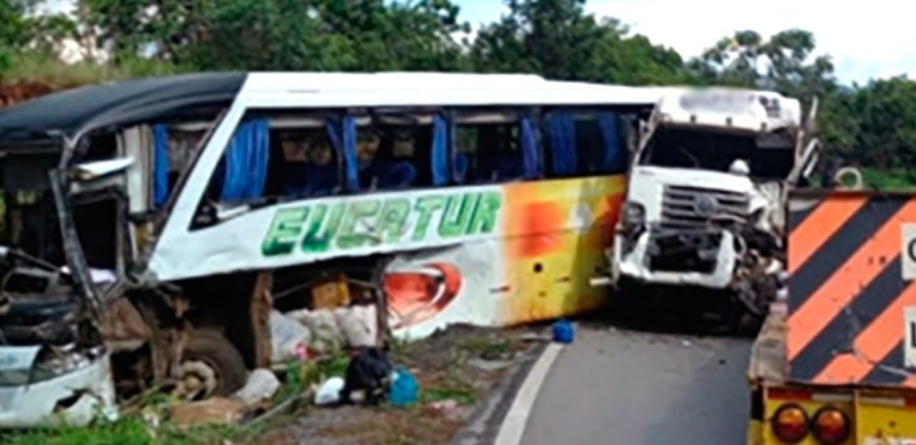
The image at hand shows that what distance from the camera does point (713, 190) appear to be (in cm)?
1681

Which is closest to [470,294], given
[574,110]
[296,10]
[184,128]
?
[574,110]

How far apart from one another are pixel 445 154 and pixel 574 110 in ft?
9.02

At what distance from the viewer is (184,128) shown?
13047mm

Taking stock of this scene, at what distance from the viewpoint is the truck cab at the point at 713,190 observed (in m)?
16.4

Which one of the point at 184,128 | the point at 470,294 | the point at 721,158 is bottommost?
the point at 470,294

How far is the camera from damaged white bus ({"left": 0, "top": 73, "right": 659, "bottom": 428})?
1202 cm

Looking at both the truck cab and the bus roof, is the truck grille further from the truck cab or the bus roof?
the bus roof

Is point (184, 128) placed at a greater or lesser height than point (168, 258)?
greater

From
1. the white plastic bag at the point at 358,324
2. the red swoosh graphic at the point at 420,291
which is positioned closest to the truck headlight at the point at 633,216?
the red swoosh graphic at the point at 420,291

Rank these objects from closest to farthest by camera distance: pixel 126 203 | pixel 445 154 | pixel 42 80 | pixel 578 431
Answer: pixel 578 431
pixel 126 203
pixel 445 154
pixel 42 80

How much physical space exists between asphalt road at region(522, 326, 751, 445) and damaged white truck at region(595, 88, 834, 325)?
0.68m

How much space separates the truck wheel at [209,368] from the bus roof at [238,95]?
197cm

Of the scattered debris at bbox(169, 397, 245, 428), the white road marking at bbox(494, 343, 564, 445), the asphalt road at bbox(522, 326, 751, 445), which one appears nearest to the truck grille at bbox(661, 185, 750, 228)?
the asphalt road at bbox(522, 326, 751, 445)

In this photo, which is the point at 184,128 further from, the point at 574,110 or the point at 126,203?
the point at 574,110
